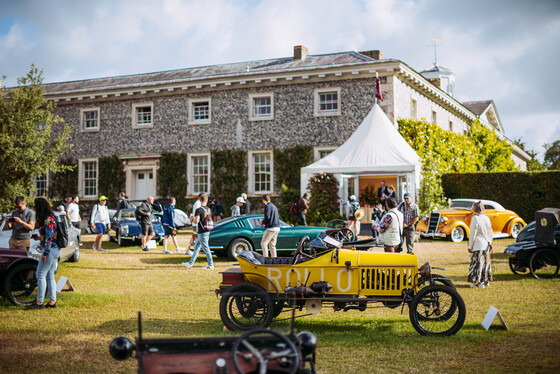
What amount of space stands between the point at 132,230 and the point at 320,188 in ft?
25.8

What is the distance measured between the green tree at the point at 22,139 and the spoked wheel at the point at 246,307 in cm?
1476

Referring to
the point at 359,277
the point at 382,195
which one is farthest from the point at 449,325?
the point at 382,195

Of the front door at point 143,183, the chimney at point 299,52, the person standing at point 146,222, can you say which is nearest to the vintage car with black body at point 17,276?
the person standing at point 146,222

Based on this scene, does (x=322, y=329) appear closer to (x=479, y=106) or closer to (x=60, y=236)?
(x=60, y=236)

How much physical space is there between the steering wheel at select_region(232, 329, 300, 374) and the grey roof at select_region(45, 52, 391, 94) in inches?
868

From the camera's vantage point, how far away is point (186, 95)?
27.9 metres

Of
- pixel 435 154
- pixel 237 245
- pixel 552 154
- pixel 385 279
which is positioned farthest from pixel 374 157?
pixel 552 154

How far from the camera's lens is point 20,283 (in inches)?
368

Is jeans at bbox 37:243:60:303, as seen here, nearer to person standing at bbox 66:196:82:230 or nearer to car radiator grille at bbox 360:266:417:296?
car radiator grille at bbox 360:266:417:296

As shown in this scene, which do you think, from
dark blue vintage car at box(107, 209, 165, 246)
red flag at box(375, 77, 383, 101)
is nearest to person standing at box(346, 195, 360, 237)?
red flag at box(375, 77, 383, 101)

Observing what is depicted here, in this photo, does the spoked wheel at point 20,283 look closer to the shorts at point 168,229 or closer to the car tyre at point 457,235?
the shorts at point 168,229

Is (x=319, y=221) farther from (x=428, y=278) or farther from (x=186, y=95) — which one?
(x=428, y=278)

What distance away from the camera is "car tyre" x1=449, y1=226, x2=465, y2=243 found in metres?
19.7

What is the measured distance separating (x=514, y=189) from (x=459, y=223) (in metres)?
5.64
